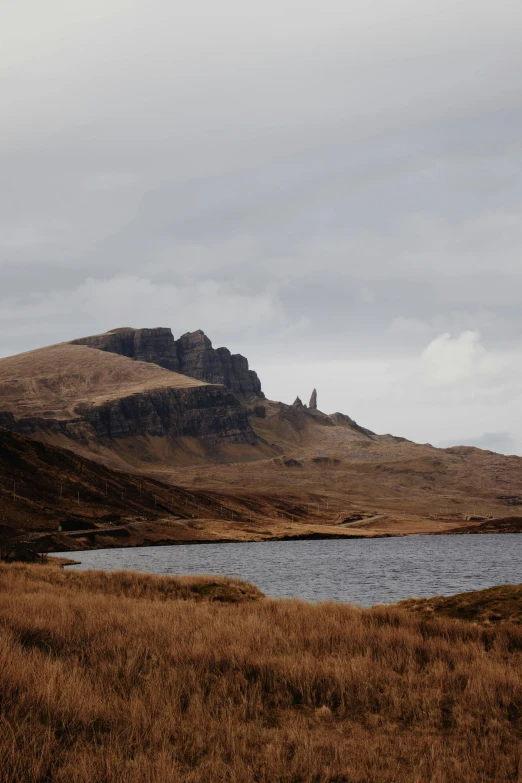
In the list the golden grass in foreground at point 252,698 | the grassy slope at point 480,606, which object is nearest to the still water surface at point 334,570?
the grassy slope at point 480,606

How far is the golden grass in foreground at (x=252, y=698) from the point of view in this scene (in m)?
6.91

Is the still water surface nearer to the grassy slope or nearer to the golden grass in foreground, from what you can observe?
the grassy slope

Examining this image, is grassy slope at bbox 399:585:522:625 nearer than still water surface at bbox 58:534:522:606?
Yes

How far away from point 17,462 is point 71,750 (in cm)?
12137

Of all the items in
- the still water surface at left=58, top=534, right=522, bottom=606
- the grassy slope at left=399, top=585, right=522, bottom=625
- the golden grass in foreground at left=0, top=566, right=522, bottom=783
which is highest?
the golden grass in foreground at left=0, top=566, right=522, bottom=783

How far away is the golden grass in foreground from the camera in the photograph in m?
6.91

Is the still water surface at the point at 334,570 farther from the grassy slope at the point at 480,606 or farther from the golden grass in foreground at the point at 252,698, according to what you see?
the golden grass in foreground at the point at 252,698

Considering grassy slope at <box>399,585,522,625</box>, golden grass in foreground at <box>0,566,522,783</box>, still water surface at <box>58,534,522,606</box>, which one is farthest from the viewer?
A: still water surface at <box>58,534,522,606</box>

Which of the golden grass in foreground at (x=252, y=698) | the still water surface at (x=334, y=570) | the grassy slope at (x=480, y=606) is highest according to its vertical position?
the golden grass in foreground at (x=252, y=698)

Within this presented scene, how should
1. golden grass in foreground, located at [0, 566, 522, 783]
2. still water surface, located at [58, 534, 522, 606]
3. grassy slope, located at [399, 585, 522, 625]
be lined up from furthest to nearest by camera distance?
still water surface, located at [58, 534, 522, 606]
grassy slope, located at [399, 585, 522, 625]
golden grass in foreground, located at [0, 566, 522, 783]

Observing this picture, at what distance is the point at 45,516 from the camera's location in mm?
99562

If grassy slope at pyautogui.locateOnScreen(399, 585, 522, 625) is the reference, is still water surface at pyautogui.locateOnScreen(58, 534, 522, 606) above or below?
below

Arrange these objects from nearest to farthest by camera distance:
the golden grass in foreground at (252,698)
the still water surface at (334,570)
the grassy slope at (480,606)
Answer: the golden grass in foreground at (252,698) → the grassy slope at (480,606) → the still water surface at (334,570)

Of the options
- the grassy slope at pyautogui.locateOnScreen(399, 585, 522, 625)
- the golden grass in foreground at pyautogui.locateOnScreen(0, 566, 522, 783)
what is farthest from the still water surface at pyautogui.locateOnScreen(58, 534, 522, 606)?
the golden grass in foreground at pyautogui.locateOnScreen(0, 566, 522, 783)
